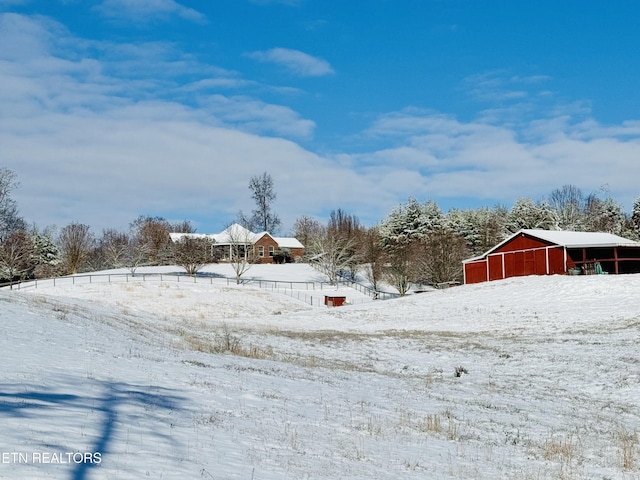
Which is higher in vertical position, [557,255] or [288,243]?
[288,243]

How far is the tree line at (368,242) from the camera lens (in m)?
72.6

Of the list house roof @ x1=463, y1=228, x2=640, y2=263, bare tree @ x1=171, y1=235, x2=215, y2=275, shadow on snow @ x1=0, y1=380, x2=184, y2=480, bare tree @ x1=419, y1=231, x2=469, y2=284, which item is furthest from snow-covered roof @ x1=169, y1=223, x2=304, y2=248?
shadow on snow @ x1=0, y1=380, x2=184, y2=480

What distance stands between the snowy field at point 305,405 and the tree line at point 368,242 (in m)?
47.3

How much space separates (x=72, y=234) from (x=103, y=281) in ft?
117

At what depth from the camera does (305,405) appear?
10.5 meters

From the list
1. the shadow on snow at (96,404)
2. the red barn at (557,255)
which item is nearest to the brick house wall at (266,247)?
the red barn at (557,255)

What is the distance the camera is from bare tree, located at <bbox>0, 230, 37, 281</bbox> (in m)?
67.2

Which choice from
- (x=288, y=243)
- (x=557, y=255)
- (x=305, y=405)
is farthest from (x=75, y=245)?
(x=305, y=405)

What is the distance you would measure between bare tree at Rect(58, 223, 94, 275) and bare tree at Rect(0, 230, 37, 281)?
41.9 ft

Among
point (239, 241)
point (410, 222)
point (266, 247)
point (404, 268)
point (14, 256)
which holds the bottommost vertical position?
point (404, 268)

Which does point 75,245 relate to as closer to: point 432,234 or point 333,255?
point 333,255

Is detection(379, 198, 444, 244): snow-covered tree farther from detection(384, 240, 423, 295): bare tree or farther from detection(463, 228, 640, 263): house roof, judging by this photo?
detection(463, 228, 640, 263): house roof

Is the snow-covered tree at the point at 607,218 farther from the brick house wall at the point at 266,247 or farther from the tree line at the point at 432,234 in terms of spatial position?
the brick house wall at the point at 266,247

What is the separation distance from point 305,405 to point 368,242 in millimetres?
84189
